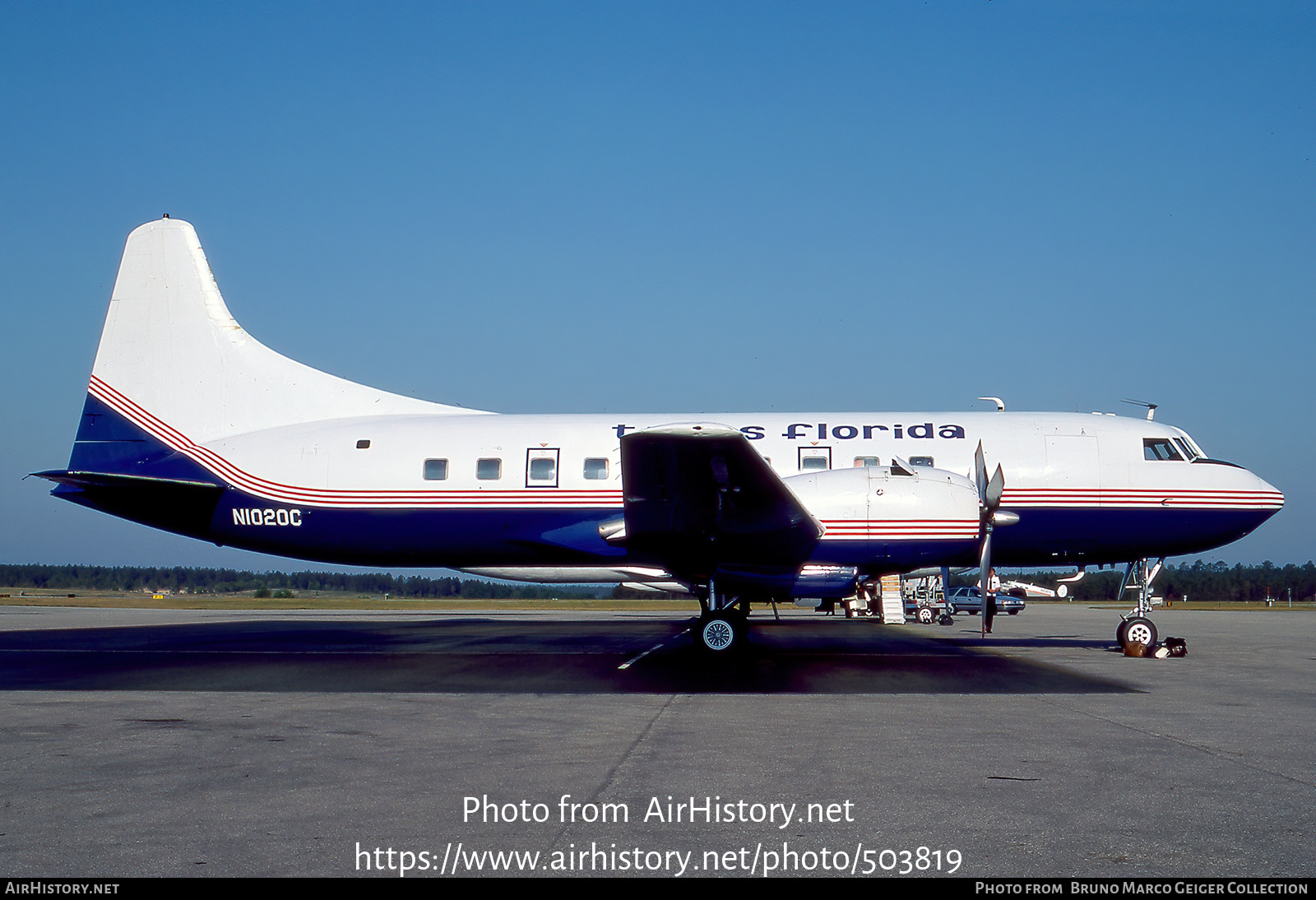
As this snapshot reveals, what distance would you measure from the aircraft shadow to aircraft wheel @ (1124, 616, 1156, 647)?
2167 mm

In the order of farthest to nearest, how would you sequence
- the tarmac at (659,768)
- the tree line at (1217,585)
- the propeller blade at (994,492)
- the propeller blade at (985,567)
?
the tree line at (1217,585) < the propeller blade at (994,492) < the propeller blade at (985,567) < the tarmac at (659,768)

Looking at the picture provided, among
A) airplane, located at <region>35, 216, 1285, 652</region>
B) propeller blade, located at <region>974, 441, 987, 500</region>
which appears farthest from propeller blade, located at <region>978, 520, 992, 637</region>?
propeller blade, located at <region>974, 441, 987, 500</region>

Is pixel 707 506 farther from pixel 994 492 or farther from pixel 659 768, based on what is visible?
pixel 659 768

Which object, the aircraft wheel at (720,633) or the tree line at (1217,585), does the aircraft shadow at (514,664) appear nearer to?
the aircraft wheel at (720,633)

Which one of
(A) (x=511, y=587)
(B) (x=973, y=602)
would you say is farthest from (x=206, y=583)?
(B) (x=973, y=602)

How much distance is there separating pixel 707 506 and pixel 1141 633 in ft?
27.4

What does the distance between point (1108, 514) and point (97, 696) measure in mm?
15101

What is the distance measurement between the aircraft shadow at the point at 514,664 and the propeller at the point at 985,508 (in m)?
1.32

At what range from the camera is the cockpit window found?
54.3 ft

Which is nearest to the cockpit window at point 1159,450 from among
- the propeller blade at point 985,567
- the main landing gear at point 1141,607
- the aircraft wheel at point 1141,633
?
the main landing gear at point 1141,607

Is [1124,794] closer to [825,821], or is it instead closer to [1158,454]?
[825,821]

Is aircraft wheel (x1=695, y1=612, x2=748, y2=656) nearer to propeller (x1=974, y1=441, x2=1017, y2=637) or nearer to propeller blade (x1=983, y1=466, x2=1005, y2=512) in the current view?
propeller (x1=974, y1=441, x2=1017, y2=637)

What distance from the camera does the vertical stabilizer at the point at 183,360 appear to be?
17984mm

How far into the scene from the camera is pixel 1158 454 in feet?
54.4
